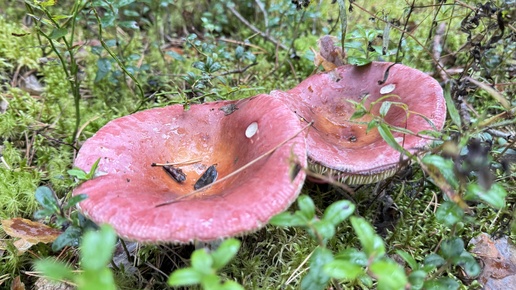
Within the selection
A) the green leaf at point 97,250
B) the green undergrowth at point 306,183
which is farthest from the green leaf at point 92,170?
the green leaf at point 97,250

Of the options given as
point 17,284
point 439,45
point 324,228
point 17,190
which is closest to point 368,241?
point 324,228

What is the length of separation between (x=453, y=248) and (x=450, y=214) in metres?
0.20

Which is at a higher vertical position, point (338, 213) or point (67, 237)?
point (338, 213)

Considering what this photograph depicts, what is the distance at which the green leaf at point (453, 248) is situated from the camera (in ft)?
6.20

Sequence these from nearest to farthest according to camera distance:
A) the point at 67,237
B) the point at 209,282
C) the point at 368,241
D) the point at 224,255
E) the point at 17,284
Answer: the point at 209,282, the point at 224,255, the point at 368,241, the point at 67,237, the point at 17,284

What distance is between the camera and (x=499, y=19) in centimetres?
248

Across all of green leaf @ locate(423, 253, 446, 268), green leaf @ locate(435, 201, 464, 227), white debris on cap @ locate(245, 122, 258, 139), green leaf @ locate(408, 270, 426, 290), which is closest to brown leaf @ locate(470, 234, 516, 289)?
green leaf @ locate(423, 253, 446, 268)

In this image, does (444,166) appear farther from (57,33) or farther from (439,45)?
(439,45)

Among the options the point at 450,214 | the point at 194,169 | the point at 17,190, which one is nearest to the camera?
the point at 450,214

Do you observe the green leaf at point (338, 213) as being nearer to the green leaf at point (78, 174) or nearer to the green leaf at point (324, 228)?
the green leaf at point (324, 228)

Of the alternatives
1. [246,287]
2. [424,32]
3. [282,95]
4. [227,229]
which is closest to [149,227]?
[227,229]

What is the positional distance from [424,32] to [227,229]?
14.4 ft

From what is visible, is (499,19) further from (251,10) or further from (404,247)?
(251,10)

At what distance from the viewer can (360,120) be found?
3.09m
